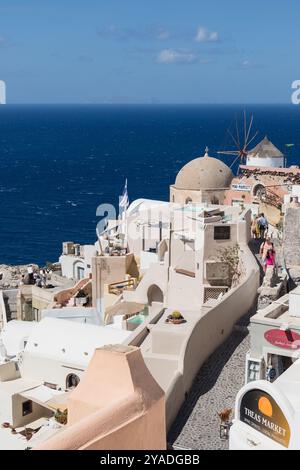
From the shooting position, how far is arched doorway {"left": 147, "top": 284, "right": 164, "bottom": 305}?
25.9 m

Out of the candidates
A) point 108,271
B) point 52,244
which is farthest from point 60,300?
point 52,244

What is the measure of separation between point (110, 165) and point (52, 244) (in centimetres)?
6011

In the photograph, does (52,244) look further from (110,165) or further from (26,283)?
(110,165)

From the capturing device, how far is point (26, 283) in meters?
33.7

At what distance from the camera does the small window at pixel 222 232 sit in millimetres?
24406

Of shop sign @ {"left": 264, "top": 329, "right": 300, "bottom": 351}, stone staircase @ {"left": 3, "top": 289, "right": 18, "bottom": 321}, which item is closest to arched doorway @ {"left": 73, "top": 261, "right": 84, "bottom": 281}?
stone staircase @ {"left": 3, "top": 289, "right": 18, "bottom": 321}

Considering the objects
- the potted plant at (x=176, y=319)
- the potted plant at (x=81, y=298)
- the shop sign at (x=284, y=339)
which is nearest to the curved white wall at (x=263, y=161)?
the potted plant at (x=81, y=298)

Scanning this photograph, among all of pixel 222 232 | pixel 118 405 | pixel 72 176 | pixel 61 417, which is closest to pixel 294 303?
pixel 61 417

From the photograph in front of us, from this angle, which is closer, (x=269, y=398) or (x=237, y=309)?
(x=269, y=398)

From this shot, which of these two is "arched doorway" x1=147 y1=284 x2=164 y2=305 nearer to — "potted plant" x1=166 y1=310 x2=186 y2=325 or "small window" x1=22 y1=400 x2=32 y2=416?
"small window" x1=22 y1=400 x2=32 y2=416

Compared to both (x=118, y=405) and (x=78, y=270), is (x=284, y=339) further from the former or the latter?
(x=78, y=270)

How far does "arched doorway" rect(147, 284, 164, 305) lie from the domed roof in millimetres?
8907

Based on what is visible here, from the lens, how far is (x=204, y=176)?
33.9m
